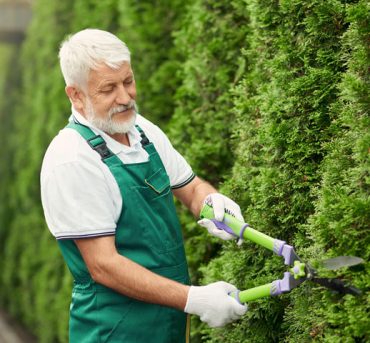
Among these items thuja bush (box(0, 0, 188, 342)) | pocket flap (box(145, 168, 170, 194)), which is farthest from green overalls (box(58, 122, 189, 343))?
thuja bush (box(0, 0, 188, 342))

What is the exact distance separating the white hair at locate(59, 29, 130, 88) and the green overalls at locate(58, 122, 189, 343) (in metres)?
0.22

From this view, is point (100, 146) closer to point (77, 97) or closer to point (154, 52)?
point (77, 97)

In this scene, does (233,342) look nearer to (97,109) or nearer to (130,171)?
(130,171)

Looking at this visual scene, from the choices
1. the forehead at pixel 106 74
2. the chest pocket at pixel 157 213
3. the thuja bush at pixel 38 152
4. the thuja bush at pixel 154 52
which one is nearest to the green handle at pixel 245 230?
the chest pocket at pixel 157 213

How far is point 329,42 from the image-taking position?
3.27 metres

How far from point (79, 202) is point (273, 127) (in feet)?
3.08

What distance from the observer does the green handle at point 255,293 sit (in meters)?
2.85

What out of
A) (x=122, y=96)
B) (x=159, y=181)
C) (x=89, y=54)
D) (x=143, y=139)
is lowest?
(x=159, y=181)

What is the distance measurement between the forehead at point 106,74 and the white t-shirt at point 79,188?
0.64 ft

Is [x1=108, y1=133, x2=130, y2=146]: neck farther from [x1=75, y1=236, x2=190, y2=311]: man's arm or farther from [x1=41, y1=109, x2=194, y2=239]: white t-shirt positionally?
[x1=75, y1=236, x2=190, y2=311]: man's arm

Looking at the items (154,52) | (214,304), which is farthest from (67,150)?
(154,52)

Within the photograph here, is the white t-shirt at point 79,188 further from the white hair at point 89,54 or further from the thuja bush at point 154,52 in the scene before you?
the thuja bush at point 154,52

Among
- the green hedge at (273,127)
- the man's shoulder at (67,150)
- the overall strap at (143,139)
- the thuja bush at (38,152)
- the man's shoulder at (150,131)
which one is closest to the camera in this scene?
the green hedge at (273,127)

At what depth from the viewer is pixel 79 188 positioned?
3.02 m
